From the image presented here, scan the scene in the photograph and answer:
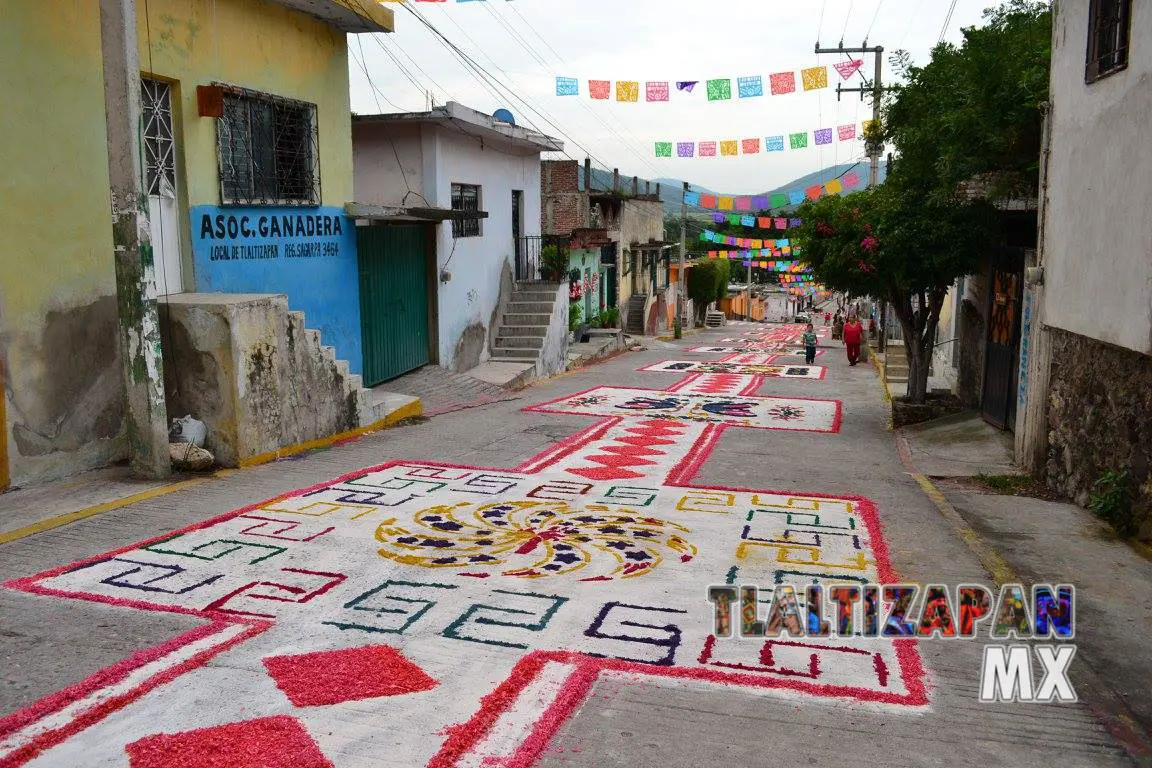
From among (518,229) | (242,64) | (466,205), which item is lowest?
(518,229)

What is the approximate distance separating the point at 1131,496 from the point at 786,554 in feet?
9.88

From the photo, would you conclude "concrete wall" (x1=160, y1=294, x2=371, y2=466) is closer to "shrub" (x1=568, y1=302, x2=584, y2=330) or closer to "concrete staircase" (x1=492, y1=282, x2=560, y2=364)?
"concrete staircase" (x1=492, y1=282, x2=560, y2=364)

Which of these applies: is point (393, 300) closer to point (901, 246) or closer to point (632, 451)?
point (632, 451)

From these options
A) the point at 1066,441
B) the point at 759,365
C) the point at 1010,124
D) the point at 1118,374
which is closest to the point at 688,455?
the point at 1066,441

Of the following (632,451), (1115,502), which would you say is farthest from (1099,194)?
(632,451)

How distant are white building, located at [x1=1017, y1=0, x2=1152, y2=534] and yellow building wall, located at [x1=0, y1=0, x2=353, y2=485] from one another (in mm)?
9058

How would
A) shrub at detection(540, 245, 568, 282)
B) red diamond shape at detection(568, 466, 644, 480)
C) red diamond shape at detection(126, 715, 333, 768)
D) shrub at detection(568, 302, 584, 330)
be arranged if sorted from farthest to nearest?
1. shrub at detection(568, 302, 584, 330)
2. shrub at detection(540, 245, 568, 282)
3. red diamond shape at detection(568, 466, 644, 480)
4. red diamond shape at detection(126, 715, 333, 768)

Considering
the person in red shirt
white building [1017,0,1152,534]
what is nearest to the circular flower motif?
white building [1017,0,1152,534]

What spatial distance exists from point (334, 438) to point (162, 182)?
11.1ft

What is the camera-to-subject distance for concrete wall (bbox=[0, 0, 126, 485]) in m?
Result: 7.91

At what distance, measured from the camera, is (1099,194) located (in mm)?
8078

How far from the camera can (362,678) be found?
14.9ft

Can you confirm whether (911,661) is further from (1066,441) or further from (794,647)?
(1066,441)

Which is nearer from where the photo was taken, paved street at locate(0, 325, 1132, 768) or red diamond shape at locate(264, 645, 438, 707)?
paved street at locate(0, 325, 1132, 768)
